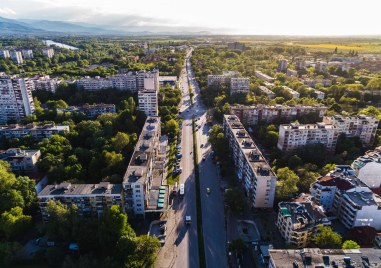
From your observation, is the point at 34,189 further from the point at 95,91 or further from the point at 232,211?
the point at 95,91

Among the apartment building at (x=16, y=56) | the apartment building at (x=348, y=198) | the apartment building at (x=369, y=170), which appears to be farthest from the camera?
the apartment building at (x=16, y=56)

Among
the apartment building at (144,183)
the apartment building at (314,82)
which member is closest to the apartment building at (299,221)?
the apartment building at (144,183)

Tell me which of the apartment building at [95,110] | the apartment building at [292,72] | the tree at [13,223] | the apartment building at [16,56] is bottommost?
the tree at [13,223]

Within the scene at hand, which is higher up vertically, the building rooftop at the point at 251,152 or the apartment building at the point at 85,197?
the building rooftop at the point at 251,152

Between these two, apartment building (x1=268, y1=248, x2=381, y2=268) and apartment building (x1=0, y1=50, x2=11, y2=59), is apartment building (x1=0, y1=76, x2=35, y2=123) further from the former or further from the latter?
apartment building (x1=0, y1=50, x2=11, y2=59)

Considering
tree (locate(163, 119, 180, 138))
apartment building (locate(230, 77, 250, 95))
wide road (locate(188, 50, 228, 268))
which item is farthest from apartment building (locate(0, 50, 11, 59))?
wide road (locate(188, 50, 228, 268))

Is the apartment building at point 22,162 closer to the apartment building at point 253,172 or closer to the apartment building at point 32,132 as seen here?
the apartment building at point 32,132

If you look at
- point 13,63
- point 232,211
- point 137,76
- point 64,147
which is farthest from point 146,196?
point 13,63
